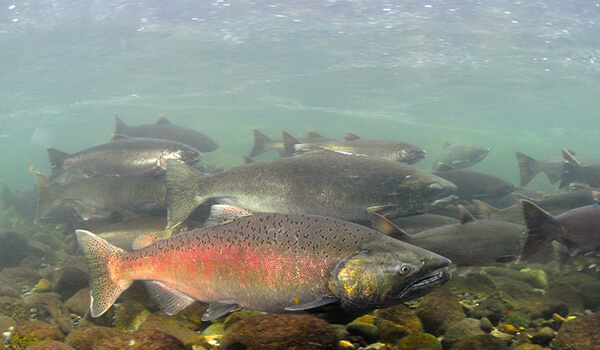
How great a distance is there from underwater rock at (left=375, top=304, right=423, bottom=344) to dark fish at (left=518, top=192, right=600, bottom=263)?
1620mm

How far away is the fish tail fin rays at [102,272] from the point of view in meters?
2.96

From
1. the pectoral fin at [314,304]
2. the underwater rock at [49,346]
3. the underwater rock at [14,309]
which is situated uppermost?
the pectoral fin at [314,304]

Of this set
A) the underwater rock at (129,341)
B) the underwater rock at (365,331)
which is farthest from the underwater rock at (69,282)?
the underwater rock at (365,331)

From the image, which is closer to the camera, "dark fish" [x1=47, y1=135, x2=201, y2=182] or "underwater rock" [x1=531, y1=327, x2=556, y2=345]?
"underwater rock" [x1=531, y1=327, x2=556, y2=345]

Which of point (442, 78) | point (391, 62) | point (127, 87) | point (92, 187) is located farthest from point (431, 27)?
point (127, 87)

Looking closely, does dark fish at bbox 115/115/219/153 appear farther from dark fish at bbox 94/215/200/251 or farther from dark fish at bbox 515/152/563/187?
dark fish at bbox 515/152/563/187

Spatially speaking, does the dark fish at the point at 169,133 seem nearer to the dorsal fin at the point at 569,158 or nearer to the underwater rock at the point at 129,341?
the underwater rock at the point at 129,341

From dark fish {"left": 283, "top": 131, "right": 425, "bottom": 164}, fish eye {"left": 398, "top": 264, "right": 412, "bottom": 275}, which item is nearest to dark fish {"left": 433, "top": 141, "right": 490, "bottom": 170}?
dark fish {"left": 283, "top": 131, "right": 425, "bottom": 164}

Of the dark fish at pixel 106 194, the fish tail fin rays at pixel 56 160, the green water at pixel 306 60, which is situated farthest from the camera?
the green water at pixel 306 60

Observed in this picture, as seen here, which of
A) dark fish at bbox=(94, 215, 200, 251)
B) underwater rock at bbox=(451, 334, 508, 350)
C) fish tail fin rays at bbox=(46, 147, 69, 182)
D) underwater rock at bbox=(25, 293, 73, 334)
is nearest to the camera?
underwater rock at bbox=(451, 334, 508, 350)

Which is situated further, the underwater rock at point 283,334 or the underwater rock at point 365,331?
the underwater rock at point 365,331

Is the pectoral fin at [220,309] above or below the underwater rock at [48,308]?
above

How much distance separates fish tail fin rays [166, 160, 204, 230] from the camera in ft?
14.7

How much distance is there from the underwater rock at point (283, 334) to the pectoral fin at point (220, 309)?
0.85 feet
